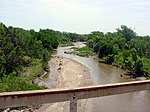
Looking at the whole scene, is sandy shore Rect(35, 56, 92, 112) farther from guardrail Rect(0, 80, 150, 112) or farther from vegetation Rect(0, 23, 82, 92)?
guardrail Rect(0, 80, 150, 112)

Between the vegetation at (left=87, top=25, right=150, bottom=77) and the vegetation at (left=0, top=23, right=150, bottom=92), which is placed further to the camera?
the vegetation at (left=87, top=25, right=150, bottom=77)

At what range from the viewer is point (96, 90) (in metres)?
5.50

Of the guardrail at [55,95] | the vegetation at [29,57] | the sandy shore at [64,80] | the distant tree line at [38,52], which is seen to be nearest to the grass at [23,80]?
the vegetation at [29,57]

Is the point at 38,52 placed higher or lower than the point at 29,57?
higher

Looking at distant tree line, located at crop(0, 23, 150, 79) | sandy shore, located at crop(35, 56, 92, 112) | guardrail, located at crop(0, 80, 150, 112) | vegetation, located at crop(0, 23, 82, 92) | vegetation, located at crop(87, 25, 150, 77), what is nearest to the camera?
guardrail, located at crop(0, 80, 150, 112)

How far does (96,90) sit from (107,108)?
561 inches

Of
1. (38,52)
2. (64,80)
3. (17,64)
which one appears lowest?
(64,80)

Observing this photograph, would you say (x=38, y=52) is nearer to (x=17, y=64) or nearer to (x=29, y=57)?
(x=29, y=57)

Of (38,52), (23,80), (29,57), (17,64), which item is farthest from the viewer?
(38,52)

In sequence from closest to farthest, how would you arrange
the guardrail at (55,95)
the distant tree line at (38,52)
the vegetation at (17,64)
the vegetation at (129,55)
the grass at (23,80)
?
the guardrail at (55,95) → the grass at (23,80) → the vegetation at (17,64) → the distant tree line at (38,52) → the vegetation at (129,55)

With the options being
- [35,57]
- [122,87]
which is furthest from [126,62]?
[122,87]

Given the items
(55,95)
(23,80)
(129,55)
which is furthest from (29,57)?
(55,95)

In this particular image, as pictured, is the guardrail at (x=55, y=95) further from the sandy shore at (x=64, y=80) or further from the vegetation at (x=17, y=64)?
the sandy shore at (x=64, y=80)

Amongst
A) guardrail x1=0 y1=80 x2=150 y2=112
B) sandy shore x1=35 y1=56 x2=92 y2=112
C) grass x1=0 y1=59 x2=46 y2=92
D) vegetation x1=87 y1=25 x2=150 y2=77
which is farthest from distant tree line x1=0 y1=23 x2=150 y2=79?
guardrail x1=0 y1=80 x2=150 y2=112
